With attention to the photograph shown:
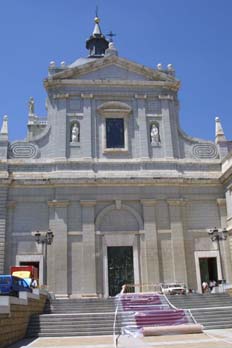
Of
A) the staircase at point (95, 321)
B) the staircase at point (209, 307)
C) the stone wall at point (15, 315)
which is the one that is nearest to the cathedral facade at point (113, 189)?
the staircase at point (209, 307)

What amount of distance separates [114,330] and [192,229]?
12782 millimetres

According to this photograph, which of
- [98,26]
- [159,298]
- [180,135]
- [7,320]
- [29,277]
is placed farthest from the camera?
[98,26]

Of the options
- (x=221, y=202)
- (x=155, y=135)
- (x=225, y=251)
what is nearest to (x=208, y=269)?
(x=225, y=251)

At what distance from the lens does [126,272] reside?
25.8 m

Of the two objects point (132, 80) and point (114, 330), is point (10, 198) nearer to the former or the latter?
point (132, 80)

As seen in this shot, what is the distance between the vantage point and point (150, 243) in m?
25.8

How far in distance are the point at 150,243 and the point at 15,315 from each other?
42.2ft

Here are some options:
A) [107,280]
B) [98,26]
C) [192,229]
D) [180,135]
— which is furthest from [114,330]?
[98,26]

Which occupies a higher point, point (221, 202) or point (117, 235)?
point (221, 202)

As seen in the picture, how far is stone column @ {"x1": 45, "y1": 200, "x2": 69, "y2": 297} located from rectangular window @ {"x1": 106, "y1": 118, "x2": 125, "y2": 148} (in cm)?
520

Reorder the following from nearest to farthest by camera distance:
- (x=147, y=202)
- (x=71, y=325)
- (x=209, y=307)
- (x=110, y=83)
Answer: (x=71, y=325) < (x=209, y=307) < (x=147, y=202) < (x=110, y=83)

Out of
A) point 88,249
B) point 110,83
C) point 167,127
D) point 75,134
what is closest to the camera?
point 88,249

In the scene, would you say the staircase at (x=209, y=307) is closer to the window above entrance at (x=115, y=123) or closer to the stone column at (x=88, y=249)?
the stone column at (x=88, y=249)

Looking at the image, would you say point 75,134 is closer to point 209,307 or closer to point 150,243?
point 150,243
